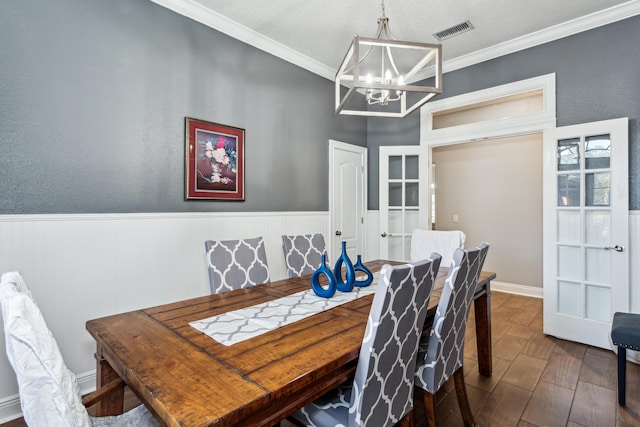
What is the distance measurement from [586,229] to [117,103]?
4.02 meters

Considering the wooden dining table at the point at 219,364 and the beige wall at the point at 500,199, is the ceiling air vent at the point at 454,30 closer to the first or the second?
the beige wall at the point at 500,199

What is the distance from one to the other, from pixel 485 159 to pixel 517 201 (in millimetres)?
762

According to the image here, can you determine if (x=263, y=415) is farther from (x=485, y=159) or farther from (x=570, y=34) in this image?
(x=485, y=159)

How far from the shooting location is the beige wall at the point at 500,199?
4.41m

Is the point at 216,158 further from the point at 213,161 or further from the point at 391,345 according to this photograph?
the point at 391,345

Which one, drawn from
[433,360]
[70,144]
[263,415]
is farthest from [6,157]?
[433,360]

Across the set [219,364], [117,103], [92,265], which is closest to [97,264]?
[92,265]

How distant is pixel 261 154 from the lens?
10.9 feet

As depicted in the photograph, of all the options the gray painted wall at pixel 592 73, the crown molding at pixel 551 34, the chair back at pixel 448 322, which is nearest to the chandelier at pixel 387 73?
the crown molding at pixel 551 34

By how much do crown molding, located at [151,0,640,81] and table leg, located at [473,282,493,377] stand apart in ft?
8.42

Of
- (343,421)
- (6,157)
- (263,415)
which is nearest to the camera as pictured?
(263,415)

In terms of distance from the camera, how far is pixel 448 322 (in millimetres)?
1545

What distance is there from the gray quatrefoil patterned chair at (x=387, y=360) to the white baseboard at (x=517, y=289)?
396 centimetres

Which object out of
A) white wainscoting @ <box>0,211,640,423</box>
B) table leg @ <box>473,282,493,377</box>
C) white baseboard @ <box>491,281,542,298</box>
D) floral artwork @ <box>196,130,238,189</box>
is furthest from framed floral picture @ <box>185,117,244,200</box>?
white baseboard @ <box>491,281,542,298</box>
